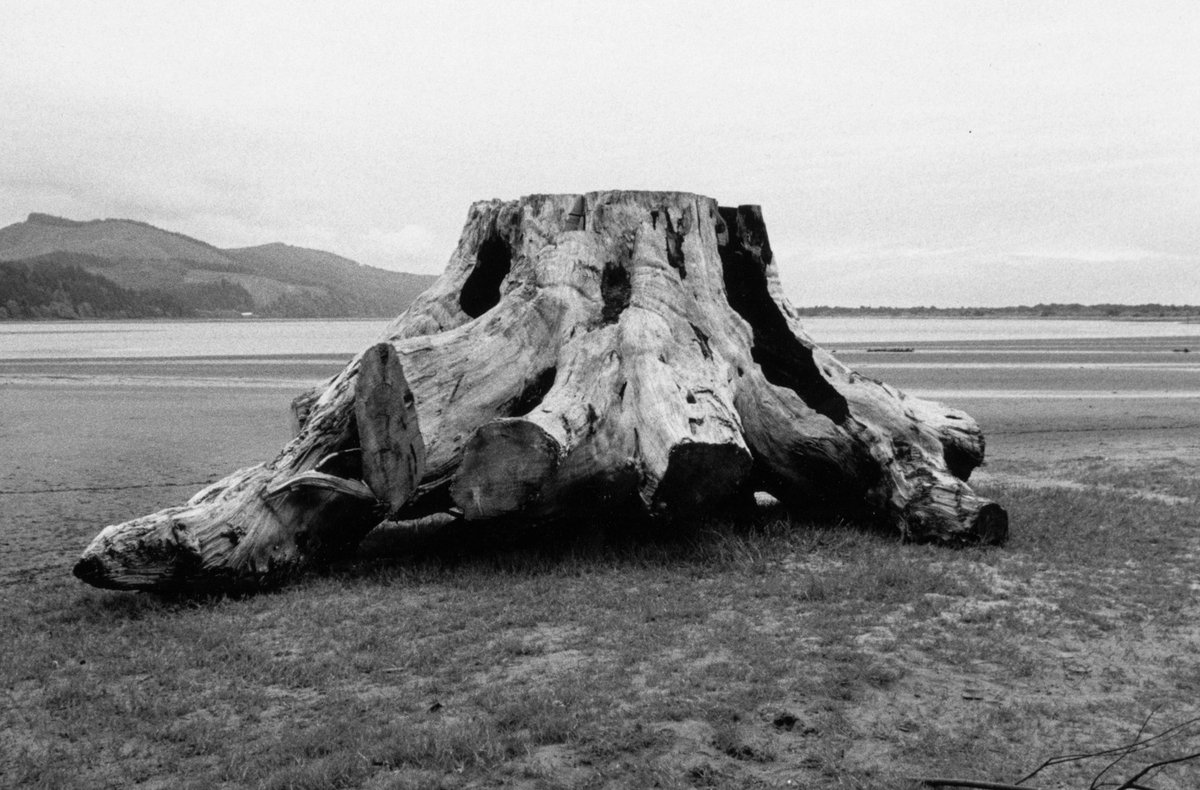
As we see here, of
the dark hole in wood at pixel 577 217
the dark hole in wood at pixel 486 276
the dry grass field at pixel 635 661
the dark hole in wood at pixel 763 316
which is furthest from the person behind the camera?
the dark hole in wood at pixel 486 276

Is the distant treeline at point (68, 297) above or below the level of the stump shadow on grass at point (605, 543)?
above

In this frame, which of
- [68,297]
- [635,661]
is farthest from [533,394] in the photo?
[68,297]

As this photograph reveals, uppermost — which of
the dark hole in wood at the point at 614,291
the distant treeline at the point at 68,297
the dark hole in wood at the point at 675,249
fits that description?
the distant treeline at the point at 68,297

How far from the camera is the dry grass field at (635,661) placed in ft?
14.2

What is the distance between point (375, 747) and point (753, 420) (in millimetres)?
4777

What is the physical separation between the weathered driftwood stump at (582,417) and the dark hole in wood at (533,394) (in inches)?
0.7

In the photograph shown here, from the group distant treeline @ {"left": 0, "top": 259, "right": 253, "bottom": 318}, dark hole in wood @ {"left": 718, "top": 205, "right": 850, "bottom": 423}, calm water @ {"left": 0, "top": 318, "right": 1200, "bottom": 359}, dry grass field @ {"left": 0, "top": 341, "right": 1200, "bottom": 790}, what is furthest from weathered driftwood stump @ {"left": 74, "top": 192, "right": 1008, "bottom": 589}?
distant treeline @ {"left": 0, "top": 259, "right": 253, "bottom": 318}

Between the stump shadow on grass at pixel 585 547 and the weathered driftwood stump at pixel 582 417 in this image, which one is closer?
the weathered driftwood stump at pixel 582 417

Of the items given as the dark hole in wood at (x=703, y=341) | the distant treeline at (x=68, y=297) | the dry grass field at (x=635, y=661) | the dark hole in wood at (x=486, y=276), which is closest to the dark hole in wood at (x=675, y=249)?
the dark hole in wood at (x=703, y=341)

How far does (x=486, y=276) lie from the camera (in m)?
10.4

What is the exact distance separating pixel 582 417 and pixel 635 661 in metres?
2.24

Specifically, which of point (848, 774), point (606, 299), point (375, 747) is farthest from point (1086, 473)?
point (375, 747)

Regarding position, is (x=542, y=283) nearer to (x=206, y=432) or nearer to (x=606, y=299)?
(x=606, y=299)

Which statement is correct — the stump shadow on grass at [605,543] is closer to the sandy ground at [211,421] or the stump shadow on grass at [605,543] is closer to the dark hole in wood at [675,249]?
the dark hole in wood at [675,249]
